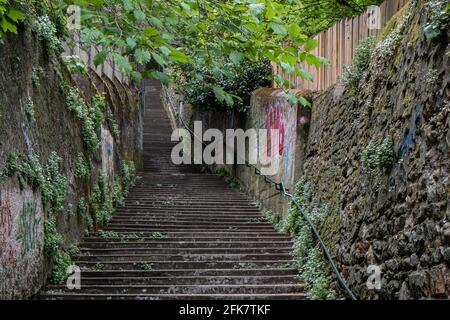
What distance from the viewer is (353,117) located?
24.0 ft

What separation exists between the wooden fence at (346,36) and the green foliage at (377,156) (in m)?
1.22

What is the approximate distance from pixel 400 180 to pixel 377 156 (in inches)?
20.5

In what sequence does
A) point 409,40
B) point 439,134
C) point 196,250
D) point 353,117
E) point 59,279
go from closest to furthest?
point 439,134 < point 409,40 < point 59,279 < point 353,117 < point 196,250

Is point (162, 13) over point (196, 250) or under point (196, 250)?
over

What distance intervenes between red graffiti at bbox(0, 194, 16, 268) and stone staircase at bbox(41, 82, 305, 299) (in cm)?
113

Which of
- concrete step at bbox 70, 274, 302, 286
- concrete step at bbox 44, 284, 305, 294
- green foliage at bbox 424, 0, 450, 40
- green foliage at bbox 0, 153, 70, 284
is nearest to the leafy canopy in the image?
green foliage at bbox 424, 0, 450, 40

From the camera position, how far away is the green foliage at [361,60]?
7.23 metres

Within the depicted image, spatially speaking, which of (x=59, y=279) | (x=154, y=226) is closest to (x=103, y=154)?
(x=154, y=226)

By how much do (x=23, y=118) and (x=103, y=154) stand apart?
4485 millimetres

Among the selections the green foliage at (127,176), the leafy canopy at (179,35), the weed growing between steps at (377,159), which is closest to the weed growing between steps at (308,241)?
the weed growing between steps at (377,159)

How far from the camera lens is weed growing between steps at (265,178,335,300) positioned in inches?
264

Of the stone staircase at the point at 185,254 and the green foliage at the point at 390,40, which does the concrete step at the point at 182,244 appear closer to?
the stone staircase at the point at 185,254

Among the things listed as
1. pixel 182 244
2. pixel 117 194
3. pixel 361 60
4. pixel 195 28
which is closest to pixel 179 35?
pixel 195 28

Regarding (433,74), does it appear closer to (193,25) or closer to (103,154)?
(193,25)
